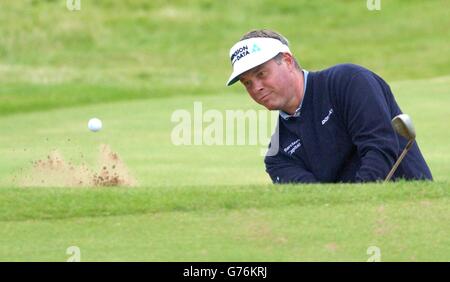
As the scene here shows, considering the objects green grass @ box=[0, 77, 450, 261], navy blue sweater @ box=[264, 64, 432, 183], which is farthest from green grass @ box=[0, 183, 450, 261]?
navy blue sweater @ box=[264, 64, 432, 183]

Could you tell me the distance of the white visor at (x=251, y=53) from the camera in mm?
5816

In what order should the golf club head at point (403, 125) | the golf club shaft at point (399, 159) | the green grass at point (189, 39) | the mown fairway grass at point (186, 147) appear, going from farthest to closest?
the green grass at point (189, 39) → the golf club shaft at point (399, 159) → the golf club head at point (403, 125) → the mown fairway grass at point (186, 147)

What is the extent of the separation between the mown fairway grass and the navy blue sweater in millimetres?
532

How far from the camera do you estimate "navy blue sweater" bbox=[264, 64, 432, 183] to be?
5824mm

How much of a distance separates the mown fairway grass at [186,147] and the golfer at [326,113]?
1.83ft

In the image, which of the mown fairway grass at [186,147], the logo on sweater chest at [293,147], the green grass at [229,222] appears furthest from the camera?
the logo on sweater chest at [293,147]

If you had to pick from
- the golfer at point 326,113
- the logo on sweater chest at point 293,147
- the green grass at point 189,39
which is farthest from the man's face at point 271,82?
the green grass at point 189,39

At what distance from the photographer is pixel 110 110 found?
12312mm

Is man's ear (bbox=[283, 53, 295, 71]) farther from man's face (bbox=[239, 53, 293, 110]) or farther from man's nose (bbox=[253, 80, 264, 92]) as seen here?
man's nose (bbox=[253, 80, 264, 92])

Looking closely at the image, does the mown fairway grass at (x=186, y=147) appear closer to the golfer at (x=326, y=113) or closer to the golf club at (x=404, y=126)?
the golf club at (x=404, y=126)

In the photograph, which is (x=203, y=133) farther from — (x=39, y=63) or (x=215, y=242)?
(x=39, y=63)

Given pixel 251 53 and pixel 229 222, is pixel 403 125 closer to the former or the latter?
pixel 251 53

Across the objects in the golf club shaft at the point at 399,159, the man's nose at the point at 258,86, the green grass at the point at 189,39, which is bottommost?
the golf club shaft at the point at 399,159
